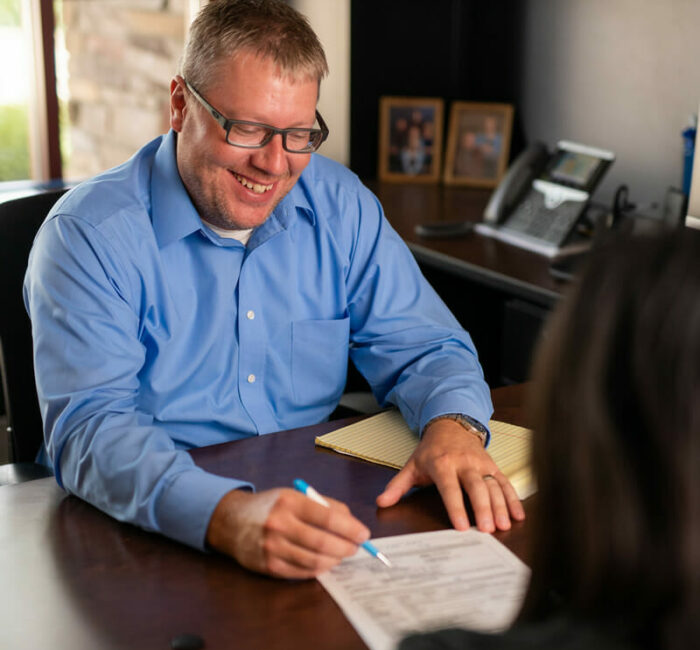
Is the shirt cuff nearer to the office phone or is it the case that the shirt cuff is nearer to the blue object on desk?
the office phone

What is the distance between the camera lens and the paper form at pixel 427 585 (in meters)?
0.95

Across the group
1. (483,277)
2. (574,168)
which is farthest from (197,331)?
(574,168)

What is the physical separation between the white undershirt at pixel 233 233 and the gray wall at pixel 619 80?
1.55 metres

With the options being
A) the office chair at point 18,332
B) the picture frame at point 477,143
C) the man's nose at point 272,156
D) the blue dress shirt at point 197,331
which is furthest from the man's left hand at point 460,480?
the picture frame at point 477,143

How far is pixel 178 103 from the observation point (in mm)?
1576

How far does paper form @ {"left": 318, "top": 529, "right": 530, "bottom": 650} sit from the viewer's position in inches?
37.3

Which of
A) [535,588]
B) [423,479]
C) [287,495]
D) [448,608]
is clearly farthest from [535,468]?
[423,479]

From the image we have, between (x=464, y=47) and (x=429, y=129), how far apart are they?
0.35m

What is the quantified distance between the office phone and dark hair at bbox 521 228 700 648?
184 cm

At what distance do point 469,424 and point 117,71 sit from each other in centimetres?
234

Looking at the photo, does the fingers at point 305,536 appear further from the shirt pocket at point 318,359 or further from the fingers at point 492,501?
the shirt pocket at point 318,359

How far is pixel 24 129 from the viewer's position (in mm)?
3111

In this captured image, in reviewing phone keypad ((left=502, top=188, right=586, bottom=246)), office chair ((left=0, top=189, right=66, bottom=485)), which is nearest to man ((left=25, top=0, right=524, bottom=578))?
office chair ((left=0, top=189, right=66, bottom=485))

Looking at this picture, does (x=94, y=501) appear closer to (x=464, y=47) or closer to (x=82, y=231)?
(x=82, y=231)
